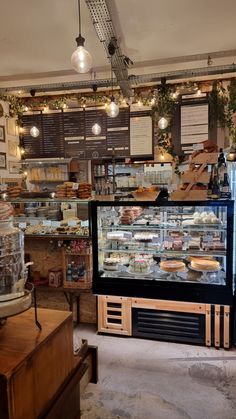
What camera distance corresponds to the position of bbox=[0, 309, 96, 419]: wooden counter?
0.83m

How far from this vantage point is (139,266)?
299 cm

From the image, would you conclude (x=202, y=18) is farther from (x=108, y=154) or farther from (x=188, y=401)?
(x=188, y=401)

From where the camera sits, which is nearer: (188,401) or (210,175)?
(188,401)

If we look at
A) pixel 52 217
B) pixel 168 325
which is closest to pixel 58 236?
pixel 52 217

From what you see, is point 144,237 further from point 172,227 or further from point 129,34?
point 129,34

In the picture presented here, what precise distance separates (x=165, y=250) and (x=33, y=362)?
2.23m

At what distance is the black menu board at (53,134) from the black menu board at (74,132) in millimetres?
98

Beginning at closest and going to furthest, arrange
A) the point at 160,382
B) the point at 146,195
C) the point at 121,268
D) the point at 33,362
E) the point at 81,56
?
the point at 33,362 < the point at 81,56 < the point at 160,382 < the point at 146,195 < the point at 121,268

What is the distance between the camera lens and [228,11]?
10.1 feet

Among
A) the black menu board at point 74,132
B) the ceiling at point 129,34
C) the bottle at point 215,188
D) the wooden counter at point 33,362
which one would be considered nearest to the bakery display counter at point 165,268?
the bottle at point 215,188

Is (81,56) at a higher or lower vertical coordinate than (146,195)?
higher

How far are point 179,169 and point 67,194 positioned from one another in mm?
2238

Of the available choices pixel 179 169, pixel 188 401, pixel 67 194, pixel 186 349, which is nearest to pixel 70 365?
pixel 188 401

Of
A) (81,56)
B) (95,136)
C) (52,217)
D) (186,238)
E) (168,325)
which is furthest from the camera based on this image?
(95,136)
